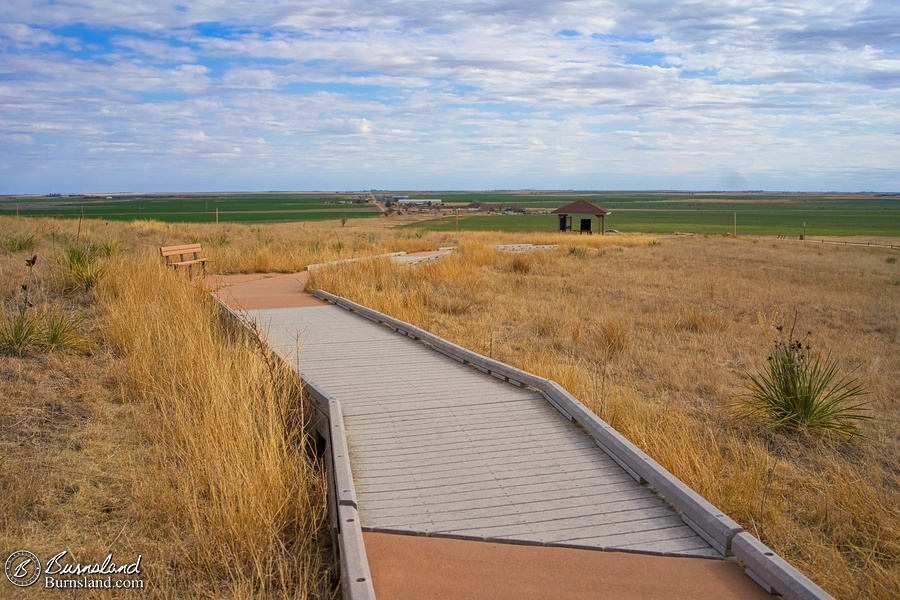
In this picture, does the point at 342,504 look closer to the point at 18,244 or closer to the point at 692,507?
the point at 692,507

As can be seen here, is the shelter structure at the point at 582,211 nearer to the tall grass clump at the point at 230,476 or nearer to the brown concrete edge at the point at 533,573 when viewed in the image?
the tall grass clump at the point at 230,476

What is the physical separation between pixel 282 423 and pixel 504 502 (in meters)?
2.50

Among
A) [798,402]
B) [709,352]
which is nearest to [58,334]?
[798,402]

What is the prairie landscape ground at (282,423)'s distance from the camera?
4.65 m

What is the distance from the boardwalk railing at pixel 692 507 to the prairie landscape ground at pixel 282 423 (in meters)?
0.61

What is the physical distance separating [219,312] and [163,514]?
6.23 meters

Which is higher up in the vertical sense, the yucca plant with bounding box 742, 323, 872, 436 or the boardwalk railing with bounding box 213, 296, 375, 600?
the boardwalk railing with bounding box 213, 296, 375, 600

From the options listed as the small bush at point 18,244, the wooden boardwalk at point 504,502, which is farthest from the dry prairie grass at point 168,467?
the small bush at point 18,244

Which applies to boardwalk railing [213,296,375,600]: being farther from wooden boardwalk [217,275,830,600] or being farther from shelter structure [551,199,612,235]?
shelter structure [551,199,612,235]

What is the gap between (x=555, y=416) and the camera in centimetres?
632

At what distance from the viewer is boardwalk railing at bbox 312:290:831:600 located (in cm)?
369

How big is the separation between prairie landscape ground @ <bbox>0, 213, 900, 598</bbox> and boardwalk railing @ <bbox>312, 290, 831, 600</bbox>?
0.61 metres

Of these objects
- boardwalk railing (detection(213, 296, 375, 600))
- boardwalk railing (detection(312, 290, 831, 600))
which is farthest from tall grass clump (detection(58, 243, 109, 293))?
boardwalk railing (detection(312, 290, 831, 600))

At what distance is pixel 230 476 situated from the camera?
186 inches
